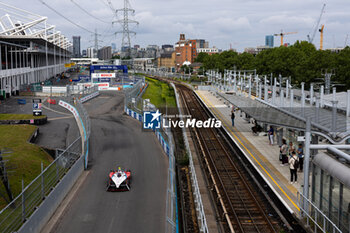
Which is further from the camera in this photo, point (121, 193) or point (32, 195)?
point (121, 193)

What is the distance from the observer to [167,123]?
1045 inches

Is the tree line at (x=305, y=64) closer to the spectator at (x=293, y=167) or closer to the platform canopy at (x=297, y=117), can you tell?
the platform canopy at (x=297, y=117)

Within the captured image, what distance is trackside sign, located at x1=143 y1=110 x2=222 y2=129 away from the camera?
76.5 feet

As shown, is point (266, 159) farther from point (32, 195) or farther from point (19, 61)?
point (19, 61)

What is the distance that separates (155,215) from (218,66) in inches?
3300

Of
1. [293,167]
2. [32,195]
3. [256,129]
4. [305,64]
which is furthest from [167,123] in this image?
[305,64]

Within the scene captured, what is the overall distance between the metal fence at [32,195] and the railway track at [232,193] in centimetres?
642

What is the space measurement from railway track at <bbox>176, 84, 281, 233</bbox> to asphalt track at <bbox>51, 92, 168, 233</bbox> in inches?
92.5

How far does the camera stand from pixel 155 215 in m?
13.4

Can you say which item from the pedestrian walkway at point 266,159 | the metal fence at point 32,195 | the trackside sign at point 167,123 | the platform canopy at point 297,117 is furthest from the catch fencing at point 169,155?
the platform canopy at point 297,117

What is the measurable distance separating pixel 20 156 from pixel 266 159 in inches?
514

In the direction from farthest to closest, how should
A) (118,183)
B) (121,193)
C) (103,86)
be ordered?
1. (103,86)
2. (118,183)
3. (121,193)

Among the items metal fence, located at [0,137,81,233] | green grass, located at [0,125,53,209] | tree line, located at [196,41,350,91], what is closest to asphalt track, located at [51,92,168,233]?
metal fence, located at [0,137,81,233]

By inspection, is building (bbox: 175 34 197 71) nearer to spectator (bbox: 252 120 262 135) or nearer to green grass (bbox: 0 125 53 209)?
spectator (bbox: 252 120 262 135)
